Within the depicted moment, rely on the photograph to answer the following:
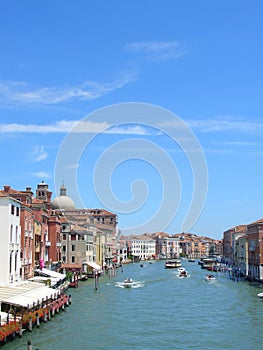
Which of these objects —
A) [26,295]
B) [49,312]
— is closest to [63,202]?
[49,312]

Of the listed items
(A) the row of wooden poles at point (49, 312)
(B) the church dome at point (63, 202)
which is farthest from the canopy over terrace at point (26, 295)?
(B) the church dome at point (63, 202)

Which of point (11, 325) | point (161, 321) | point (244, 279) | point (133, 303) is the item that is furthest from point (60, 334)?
point (244, 279)

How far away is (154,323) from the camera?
26781 millimetres

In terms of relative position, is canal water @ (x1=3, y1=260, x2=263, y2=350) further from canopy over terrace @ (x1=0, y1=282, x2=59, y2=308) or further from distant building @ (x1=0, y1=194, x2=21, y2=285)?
distant building @ (x1=0, y1=194, x2=21, y2=285)

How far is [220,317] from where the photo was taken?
28.7 metres

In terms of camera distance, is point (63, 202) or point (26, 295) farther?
point (63, 202)

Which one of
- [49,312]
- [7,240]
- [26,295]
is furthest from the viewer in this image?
[7,240]

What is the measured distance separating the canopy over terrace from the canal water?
1.26 metres

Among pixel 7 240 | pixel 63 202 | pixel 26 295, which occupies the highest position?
pixel 63 202

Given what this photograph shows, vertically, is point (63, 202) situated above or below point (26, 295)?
above

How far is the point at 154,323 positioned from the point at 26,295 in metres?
6.65

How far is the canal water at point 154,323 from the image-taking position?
71.7ft

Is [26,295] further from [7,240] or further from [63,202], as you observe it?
[63,202]

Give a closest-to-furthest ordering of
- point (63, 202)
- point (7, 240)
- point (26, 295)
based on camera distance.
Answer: point (26, 295), point (7, 240), point (63, 202)
